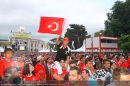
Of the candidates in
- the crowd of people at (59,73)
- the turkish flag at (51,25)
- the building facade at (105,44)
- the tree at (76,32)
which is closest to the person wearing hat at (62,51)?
the crowd of people at (59,73)

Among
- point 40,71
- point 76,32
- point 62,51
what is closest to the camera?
point 40,71

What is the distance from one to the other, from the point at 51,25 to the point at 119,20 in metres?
75.4

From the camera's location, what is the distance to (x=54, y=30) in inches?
601

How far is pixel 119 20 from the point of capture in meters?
89.8

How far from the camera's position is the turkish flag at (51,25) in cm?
1532

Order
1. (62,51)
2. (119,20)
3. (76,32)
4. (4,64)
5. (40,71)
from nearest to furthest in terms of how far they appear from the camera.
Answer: (4,64)
(40,71)
(62,51)
(119,20)
(76,32)

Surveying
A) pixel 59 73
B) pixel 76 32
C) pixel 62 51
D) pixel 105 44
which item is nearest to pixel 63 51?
pixel 62 51

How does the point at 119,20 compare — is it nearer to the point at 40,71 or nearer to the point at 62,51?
the point at 62,51

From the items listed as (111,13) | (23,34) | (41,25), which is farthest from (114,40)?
(23,34)

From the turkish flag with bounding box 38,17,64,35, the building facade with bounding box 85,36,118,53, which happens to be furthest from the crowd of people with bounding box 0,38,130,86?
the building facade with bounding box 85,36,118,53

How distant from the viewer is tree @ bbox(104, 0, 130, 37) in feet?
289

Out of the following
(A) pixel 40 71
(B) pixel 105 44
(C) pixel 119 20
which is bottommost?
(A) pixel 40 71

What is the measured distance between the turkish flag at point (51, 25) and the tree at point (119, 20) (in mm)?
72446

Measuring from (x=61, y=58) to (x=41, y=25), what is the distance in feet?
7.60
